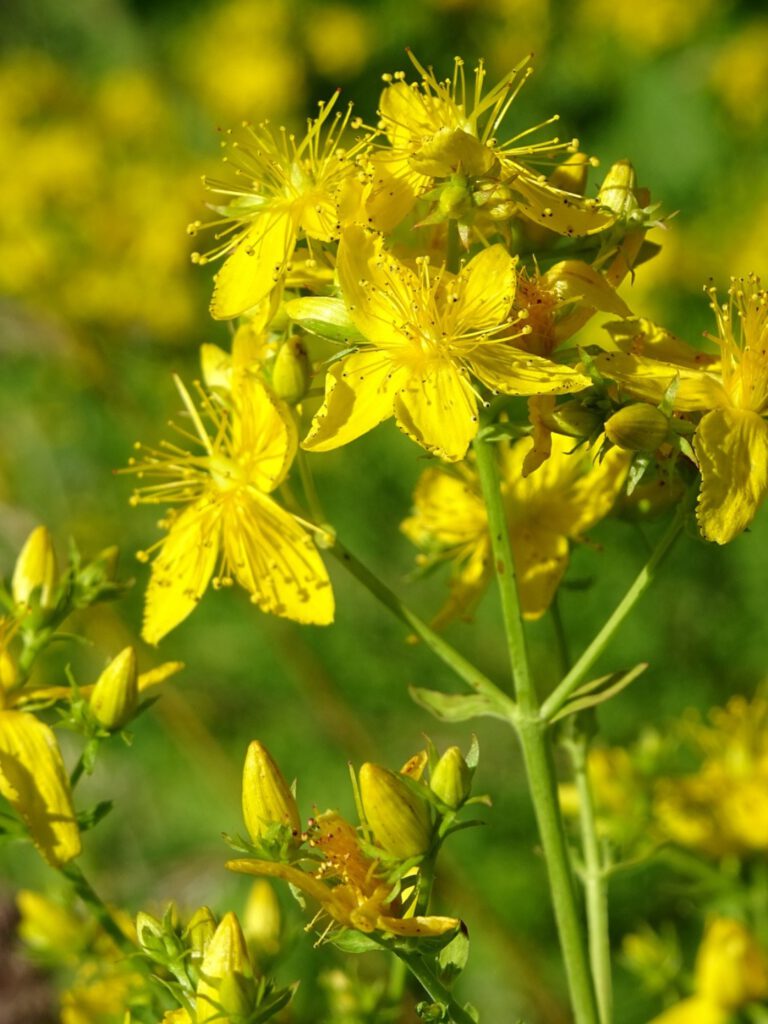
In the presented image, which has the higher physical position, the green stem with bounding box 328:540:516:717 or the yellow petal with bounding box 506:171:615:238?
the yellow petal with bounding box 506:171:615:238

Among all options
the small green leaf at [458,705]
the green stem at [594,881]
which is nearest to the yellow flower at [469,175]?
the small green leaf at [458,705]

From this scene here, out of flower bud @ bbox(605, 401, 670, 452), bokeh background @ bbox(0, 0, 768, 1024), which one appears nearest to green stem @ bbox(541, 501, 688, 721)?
flower bud @ bbox(605, 401, 670, 452)

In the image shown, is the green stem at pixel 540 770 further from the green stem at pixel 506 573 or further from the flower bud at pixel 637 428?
the flower bud at pixel 637 428

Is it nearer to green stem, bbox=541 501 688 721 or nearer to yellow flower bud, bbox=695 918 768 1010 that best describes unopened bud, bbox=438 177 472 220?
green stem, bbox=541 501 688 721

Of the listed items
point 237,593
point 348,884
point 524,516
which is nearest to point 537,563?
point 524,516

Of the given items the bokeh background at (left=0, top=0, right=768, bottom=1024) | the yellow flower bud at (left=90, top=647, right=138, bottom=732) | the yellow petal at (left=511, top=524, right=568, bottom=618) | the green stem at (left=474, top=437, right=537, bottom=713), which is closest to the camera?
the green stem at (left=474, top=437, right=537, bottom=713)
